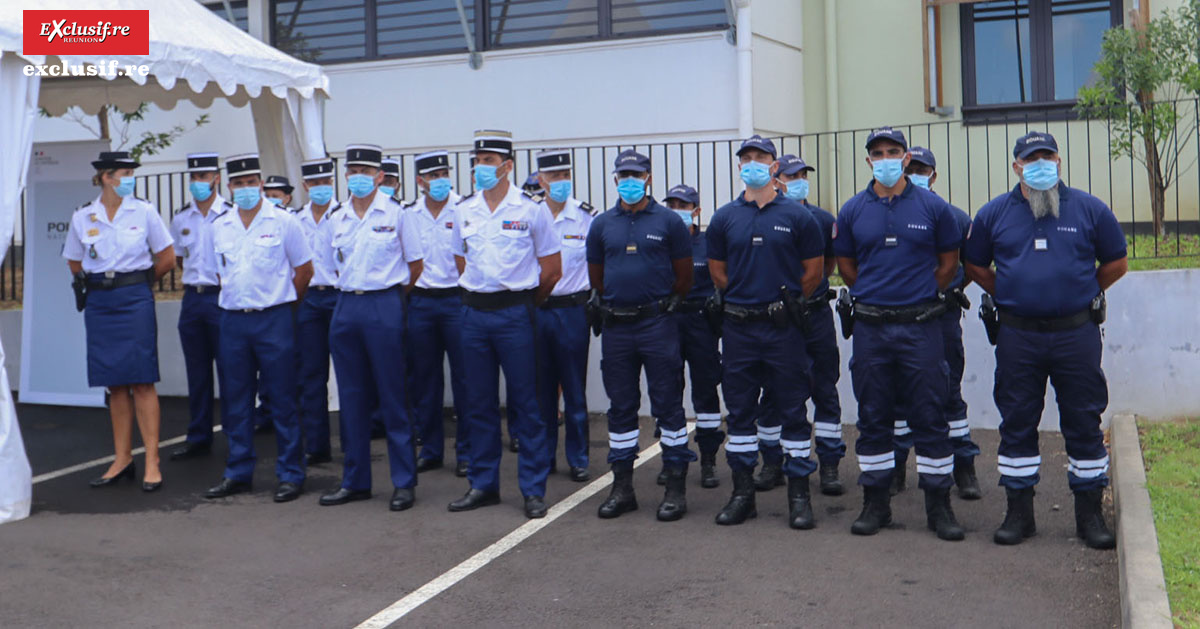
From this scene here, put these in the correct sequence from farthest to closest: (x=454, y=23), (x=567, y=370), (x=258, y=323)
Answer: (x=454, y=23)
(x=567, y=370)
(x=258, y=323)

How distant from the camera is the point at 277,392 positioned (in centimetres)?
834

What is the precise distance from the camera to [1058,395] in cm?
669

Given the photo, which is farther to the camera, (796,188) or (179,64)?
(179,64)

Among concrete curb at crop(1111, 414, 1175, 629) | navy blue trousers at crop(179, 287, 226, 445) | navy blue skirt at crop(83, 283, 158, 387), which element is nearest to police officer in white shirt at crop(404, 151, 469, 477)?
navy blue trousers at crop(179, 287, 226, 445)

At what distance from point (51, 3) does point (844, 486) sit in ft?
20.9

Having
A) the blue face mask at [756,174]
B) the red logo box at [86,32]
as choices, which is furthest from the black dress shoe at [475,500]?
the red logo box at [86,32]

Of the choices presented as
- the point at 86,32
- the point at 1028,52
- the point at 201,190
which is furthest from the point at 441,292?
the point at 1028,52

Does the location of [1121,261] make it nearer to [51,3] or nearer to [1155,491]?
[1155,491]

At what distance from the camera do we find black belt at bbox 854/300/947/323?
6.81 meters

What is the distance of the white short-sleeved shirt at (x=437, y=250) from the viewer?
907 centimetres

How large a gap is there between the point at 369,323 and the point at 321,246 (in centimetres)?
157

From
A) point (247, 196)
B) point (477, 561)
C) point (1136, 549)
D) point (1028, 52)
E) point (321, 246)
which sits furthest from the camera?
point (1028, 52)

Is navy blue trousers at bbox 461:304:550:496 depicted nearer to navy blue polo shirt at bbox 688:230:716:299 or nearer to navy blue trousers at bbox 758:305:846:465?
navy blue polo shirt at bbox 688:230:716:299

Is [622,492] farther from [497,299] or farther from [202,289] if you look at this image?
[202,289]
